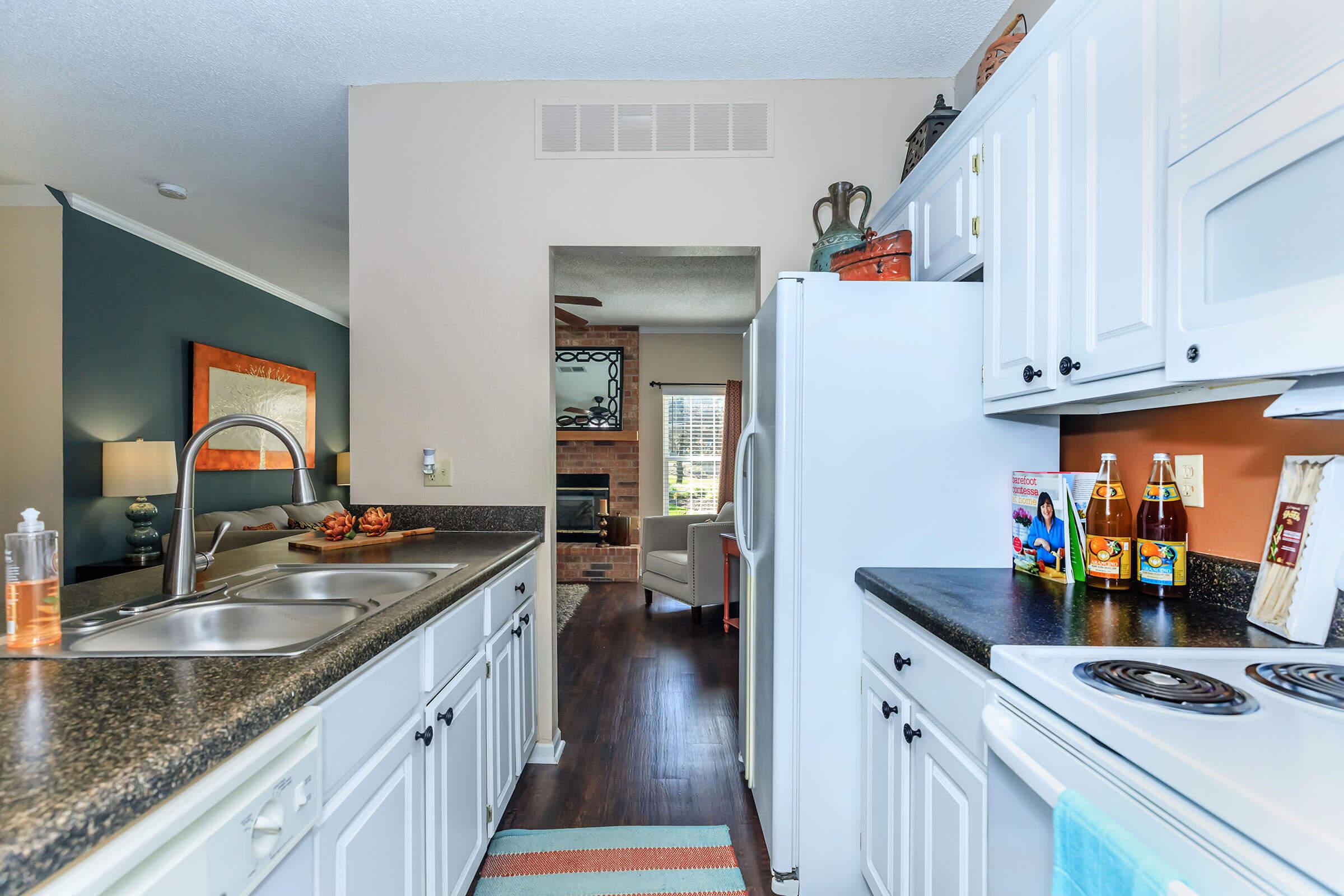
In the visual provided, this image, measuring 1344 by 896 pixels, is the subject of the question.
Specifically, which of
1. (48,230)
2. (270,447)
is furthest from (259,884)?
(270,447)

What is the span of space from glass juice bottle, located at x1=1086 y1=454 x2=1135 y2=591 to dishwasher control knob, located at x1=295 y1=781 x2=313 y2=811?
1.59 meters

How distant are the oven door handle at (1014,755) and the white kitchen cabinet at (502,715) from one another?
1.28 meters

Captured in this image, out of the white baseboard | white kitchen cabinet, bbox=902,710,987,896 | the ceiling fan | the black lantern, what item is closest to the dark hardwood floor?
the white baseboard

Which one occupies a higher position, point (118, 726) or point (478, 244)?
point (478, 244)

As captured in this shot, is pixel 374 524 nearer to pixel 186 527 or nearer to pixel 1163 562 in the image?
pixel 186 527

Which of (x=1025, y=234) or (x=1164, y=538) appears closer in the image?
(x=1164, y=538)

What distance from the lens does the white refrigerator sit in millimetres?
1761

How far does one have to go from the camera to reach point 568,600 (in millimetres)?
5488

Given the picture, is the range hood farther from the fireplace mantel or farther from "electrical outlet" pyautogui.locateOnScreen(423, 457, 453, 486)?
the fireplace mantel

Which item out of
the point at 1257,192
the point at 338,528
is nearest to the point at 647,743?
the point at 338,528

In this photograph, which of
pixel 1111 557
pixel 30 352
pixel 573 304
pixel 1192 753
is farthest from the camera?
pixel 573 304

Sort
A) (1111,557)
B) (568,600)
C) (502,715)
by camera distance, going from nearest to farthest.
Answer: (1111,557) < (502,715) < (568,600)

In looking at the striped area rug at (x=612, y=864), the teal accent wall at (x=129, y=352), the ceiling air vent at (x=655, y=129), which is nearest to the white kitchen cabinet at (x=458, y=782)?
the striped area rug at (x=612, y=864)

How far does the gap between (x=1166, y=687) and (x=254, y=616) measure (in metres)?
1.60
